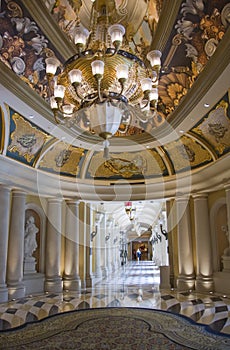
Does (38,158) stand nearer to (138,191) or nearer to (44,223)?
(44,223)

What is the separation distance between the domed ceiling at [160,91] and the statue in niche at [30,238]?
6.87ft

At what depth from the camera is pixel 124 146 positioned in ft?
35.7

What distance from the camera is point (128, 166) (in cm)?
1191

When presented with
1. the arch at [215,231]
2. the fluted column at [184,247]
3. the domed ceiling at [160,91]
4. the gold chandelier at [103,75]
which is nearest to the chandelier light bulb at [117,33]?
the gold chandelier at [103,75]

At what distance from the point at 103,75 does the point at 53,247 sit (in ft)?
25.1

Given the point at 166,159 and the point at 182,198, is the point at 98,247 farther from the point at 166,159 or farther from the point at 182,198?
the point at 166,159

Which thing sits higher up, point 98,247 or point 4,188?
point 4,188

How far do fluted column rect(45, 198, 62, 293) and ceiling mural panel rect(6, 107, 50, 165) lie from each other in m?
2.42

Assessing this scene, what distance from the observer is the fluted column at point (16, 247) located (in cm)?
919

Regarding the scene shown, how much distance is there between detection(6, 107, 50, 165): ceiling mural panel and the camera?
27.1ft

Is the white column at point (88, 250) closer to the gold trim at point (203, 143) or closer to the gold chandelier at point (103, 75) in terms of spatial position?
the gold trim at point (203, 143)

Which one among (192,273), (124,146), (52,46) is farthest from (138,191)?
(52,46)

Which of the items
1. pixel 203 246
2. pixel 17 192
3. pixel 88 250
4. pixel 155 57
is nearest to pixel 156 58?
pixel 155 57

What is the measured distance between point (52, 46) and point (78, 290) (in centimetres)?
834
